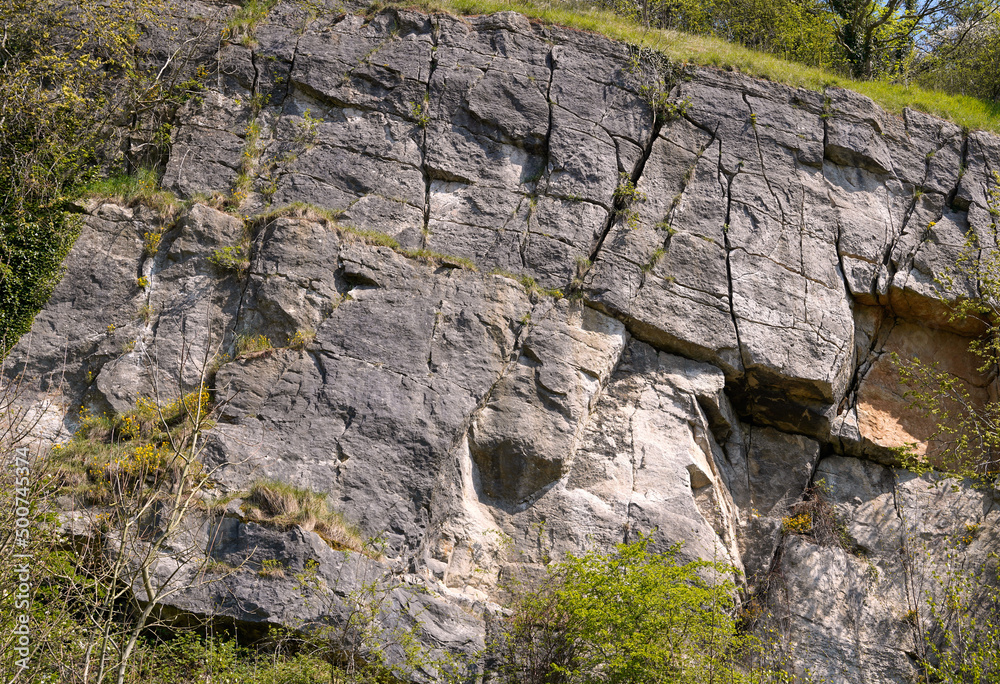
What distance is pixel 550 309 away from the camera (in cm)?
1101

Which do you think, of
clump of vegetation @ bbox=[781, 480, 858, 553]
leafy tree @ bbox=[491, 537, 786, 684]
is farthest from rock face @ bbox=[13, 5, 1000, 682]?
leafy tree @ bbox=[491, 537, 786, 684]

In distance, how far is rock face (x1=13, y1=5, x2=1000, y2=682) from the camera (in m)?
9.62

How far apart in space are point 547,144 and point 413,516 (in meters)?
6.44

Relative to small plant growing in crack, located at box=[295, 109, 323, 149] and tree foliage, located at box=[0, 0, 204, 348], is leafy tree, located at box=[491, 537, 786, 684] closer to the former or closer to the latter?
tree foliage, located at box=[0, 0, 204, 348]

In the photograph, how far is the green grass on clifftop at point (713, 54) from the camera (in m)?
13.8

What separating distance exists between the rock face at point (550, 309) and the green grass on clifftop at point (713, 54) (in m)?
0.37

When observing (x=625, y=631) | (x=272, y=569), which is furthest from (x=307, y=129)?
(x=625, y=631)

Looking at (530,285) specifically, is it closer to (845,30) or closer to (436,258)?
(436,258)

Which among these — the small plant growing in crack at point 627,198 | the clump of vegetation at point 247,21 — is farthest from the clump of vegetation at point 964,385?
the clump of vegetation at point 247,21

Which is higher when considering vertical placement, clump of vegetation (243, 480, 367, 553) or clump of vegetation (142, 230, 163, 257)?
clump of vegetation (142, 230, 163, 257)

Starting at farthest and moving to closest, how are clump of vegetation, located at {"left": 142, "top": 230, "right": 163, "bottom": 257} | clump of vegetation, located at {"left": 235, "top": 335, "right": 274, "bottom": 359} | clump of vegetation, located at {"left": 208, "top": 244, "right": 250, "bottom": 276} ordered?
clump of vegetation, located at {"left": 142, "top": 230, "right": 163, "bottom": 257}, clump of vegetation, located at {"left": 208, "top": 244, "right": 250, "bottom": 276}, clump of vegetation, located at {"left": 235, "top": 335, "right": 274, "bottom": 359}

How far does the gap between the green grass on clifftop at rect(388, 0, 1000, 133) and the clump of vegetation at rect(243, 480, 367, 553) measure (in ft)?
29.5

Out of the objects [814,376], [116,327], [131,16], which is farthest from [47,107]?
[814,376]

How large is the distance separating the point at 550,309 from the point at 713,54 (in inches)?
248
